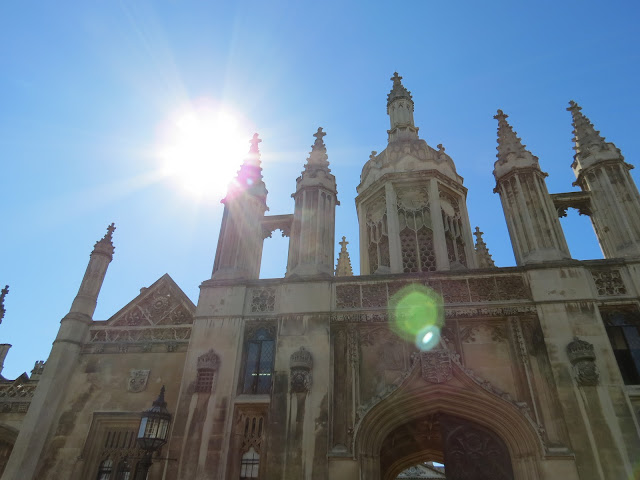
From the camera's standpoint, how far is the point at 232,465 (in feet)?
32.7

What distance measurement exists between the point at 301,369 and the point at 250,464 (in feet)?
7.51

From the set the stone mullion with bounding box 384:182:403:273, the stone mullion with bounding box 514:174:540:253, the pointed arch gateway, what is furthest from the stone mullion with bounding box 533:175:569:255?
the pointed arch gateway

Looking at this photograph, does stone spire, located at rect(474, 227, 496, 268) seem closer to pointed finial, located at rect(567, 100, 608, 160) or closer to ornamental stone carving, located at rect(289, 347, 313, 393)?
pointed finial, located at rect(567, 100, 608, 160)

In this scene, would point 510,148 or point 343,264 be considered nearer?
point 510,148

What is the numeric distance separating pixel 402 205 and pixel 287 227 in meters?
4.32

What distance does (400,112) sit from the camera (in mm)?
19703

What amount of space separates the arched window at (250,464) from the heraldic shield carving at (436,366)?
4.14 m

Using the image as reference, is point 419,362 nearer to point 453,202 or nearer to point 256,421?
point 256,421

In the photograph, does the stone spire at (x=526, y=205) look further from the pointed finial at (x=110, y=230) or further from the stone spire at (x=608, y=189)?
the pointed finial at (x=110, y=230)

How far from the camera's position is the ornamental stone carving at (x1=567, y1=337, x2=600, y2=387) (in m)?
9.60

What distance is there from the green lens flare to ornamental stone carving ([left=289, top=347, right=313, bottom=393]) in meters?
2.26

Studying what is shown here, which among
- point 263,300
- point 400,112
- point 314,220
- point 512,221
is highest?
point 400,112

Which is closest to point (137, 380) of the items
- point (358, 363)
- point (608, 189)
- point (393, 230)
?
point (358, 363)

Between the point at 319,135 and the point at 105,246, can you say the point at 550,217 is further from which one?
the point at 105,246
